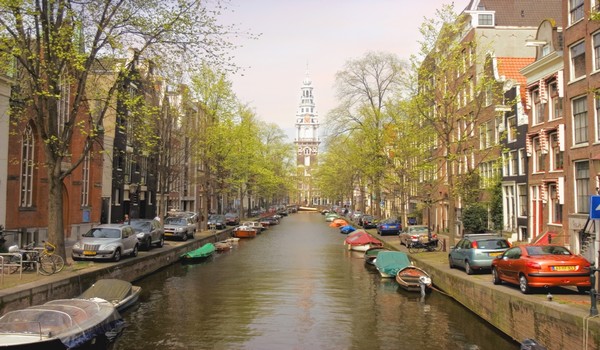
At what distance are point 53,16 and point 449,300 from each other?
1894cm

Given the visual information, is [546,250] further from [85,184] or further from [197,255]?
[85,184]

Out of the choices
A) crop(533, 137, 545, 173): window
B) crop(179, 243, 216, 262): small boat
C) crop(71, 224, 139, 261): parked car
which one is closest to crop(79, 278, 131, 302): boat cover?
crop(71, 224, 139, 261): parked car

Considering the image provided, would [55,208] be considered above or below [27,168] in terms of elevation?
below

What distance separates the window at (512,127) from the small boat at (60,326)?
92.6 feet

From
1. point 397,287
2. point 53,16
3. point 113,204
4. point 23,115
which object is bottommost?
point 397,287

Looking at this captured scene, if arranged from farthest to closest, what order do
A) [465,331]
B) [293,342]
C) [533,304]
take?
[465,331], [293,342], [533,304]

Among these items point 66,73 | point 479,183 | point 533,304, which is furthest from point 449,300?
point 479,183

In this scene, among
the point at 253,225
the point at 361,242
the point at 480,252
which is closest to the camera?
the point at 480,252

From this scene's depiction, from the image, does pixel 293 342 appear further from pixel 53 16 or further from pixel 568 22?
pixel 568 22

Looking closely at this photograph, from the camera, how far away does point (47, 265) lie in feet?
60.7

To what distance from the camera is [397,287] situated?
78.2 ft

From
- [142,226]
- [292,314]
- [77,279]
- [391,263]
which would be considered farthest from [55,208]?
[391,263]

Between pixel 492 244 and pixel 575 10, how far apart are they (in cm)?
1344

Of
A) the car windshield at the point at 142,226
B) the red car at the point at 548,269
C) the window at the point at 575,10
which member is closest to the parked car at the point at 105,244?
the car windshield at the point at 142,226
